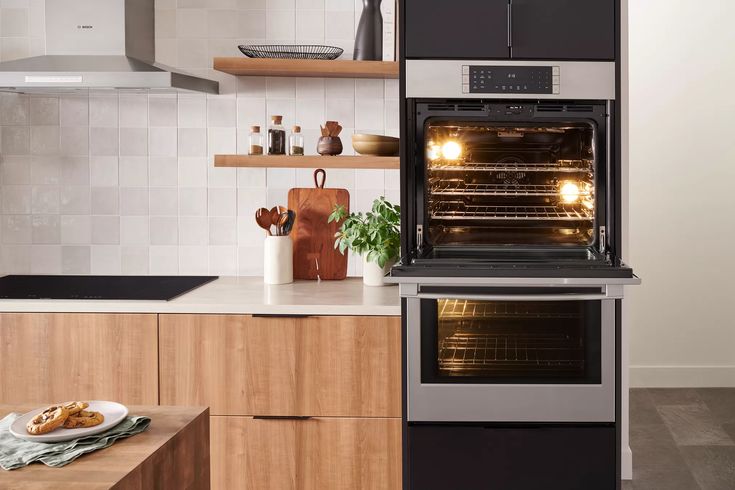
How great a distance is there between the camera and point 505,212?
2.79 metres

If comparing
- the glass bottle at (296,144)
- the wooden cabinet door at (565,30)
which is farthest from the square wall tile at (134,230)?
the wooden cabinet door at (565,30)

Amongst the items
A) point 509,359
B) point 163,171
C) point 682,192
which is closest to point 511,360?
point 509,359

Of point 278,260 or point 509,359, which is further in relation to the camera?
point 278,260

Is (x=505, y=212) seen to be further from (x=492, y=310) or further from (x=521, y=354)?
(x=521, y=354)

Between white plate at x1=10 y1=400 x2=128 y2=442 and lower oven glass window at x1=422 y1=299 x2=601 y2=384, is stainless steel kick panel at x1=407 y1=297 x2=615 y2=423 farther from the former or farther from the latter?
white plate at x1=10 y1=400 x2=128 y2=442

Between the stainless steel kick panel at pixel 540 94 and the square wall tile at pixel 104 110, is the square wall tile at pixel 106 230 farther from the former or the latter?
the stainless steel kick panel at pixel 540 94

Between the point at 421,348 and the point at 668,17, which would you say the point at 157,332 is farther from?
the point at 668,17

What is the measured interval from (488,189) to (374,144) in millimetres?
507

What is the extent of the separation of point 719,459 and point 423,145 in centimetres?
214

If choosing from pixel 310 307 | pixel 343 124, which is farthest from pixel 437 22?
pixel 310 307

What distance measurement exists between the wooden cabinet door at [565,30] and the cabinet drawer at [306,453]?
4.38 feet

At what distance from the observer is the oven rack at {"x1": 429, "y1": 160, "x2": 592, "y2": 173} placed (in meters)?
2.70

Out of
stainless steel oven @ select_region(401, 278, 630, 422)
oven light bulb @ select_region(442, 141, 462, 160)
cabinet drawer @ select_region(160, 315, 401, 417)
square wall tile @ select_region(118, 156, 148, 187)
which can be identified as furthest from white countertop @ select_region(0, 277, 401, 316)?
square wall tile @ select_region(118, 156, 148, 187)

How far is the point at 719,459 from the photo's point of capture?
142 inches
